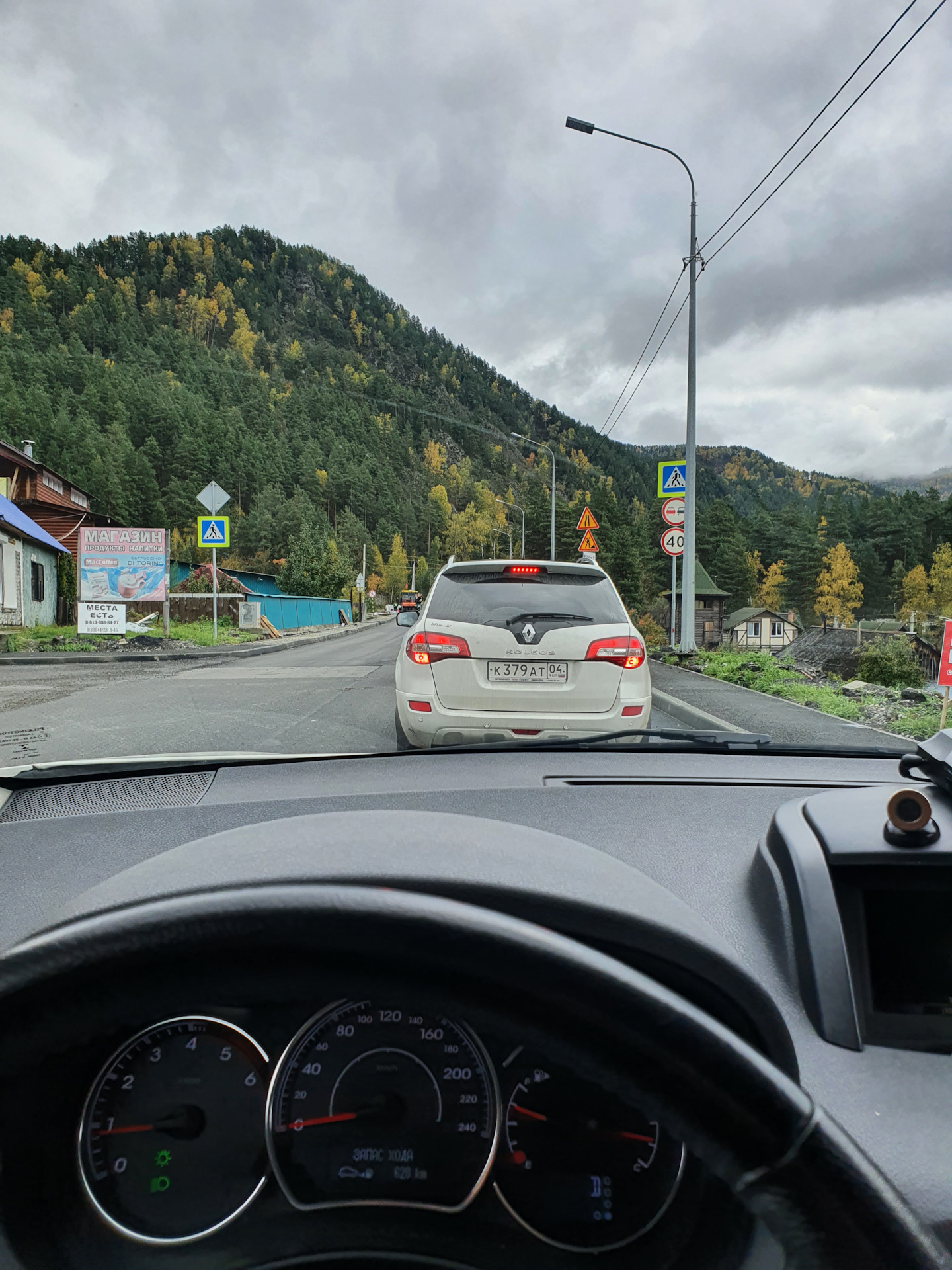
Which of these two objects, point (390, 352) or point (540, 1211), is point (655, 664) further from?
point (390, 352)

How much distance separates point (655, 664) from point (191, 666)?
804 centimetres

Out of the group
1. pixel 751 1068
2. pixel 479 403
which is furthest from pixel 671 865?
pixel 479 403

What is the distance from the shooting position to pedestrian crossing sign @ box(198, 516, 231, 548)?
17.9 m

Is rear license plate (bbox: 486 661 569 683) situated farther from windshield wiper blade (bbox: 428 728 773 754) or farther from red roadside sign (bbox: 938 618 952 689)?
red roadside sign (bbox: 938 618 952 689)

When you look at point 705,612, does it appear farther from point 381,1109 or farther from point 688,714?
point 381,1109

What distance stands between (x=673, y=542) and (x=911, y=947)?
14255mm

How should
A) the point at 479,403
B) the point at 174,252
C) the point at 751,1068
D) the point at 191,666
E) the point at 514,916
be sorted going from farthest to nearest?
the point at 479,403 < the point at 174,252 < the point at 191,666 < the point at 514,916 < the point at 751,1068

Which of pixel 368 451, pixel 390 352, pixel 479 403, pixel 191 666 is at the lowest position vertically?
pixel 191 666

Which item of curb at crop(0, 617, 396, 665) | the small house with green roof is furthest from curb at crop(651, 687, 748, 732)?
curb at crop(0, 617, 396, 665)

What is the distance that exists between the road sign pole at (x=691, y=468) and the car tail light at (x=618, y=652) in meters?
9.33

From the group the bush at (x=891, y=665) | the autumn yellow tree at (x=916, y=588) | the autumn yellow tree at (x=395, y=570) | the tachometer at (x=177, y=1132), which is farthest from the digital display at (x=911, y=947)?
the autumn yellow tree at (x=395, y=570)

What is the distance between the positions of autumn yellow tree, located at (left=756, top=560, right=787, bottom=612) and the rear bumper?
2934 cm

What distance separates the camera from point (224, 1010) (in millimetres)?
965

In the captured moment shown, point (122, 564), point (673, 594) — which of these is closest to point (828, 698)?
point (673, 594)
